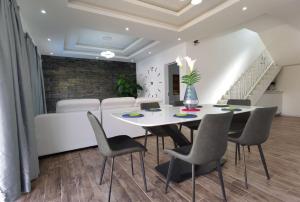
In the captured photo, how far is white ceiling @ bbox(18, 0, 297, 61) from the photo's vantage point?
9.27 ft

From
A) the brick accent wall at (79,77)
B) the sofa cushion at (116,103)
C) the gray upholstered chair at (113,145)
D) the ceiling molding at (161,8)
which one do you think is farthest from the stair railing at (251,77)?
the gray upholstered chair at (113,145)

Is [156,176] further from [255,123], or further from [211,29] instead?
[211,29]

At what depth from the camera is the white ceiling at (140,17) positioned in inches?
111

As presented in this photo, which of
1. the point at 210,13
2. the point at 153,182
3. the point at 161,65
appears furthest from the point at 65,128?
the point at 161,65

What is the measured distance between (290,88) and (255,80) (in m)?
1.82

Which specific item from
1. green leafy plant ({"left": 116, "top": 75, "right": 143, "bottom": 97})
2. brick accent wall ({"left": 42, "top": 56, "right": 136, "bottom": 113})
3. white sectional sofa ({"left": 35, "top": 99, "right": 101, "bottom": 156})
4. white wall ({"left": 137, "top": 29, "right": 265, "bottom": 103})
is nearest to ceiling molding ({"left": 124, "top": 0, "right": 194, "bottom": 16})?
white wall ({"left": 137, "top": 29, "right": 265, "bottom": 103})

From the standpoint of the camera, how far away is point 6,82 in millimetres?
1522

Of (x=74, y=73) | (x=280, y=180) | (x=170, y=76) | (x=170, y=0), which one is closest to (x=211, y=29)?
Answer: (x=170, y=0)

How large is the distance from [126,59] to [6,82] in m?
5.70

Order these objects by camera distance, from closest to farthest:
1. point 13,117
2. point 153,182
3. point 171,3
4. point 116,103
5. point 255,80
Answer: point 13,117, point 153,182, point 116,103, point 171,3, point 255,80

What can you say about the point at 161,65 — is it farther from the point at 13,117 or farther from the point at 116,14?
the point at 13,117

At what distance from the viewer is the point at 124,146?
1.62 m

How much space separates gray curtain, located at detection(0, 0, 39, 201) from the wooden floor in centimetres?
22

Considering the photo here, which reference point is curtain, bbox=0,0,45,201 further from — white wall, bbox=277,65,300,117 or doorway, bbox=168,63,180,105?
white wall, bbox=277,65,300,117
